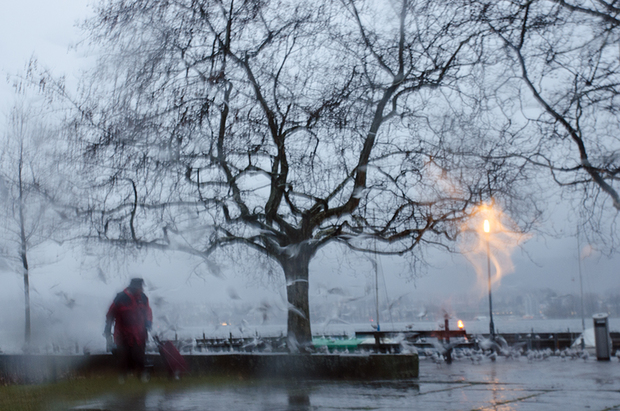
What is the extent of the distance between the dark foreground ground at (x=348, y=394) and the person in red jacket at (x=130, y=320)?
25.3 inches

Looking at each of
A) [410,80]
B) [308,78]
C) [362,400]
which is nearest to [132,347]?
[362,400]

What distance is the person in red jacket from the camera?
9.52m

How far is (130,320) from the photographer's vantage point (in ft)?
31.6

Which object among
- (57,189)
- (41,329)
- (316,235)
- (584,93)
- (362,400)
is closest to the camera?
(362,400)

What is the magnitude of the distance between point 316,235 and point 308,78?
13.9ft

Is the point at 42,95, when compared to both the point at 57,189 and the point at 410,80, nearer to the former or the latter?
the point at 57,189

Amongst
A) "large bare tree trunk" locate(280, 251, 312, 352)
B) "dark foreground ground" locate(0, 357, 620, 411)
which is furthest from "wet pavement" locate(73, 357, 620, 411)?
"large bare tree trunk" locate(280, 251, 312, 352)

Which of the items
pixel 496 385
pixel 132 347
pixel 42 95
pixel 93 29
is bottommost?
pixel 496 385

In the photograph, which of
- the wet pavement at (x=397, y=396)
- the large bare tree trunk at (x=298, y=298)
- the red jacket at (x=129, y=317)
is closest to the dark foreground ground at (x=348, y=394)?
the wet pavement at (x=397, y=396)

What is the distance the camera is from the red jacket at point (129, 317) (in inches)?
375

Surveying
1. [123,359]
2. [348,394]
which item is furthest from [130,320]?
[348,394]

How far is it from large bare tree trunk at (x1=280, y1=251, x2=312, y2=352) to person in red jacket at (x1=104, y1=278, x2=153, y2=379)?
4.86 metres

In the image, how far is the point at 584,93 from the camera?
999cm

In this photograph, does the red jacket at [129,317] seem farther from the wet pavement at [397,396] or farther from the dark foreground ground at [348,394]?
the wet pavement at [397,396]
